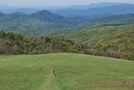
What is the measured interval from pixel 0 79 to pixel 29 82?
5.64m

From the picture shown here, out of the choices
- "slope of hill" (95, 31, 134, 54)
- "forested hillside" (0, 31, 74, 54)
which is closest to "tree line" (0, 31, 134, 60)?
"forested hillside" (0, 31, 74, 54)

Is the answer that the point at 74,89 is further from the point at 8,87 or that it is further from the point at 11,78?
the point at 11,78

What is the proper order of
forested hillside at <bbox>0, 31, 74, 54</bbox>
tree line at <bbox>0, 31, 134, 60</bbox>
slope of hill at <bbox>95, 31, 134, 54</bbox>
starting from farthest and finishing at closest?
slope of hill at <bbox>95, 31, 134, 54</bbox> < forested hillside at <bbox>0, 31, 74, 54</bbox> < tree line at <bbox>0, 31, 134, 60</bbox>

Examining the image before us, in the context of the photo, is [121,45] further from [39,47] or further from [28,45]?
[28,45]

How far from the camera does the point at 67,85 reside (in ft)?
81.6

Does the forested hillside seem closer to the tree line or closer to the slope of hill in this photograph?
the tree line

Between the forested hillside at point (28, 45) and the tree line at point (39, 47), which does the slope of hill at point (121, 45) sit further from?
the forested hillside at point (28, 45)

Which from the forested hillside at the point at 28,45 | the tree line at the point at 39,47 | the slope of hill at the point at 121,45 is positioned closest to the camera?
the tree line at the point at 39,47

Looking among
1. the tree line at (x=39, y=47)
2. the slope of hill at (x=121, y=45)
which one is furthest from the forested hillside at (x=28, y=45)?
the slope of hill at (x=121, y=45)

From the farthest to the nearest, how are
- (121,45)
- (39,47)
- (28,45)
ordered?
(121,45), (28,45), (39,47)

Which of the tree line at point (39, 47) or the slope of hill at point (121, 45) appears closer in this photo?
the tree line at point (39, 47)

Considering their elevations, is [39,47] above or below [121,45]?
above

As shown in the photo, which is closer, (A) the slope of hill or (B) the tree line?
(B) the tree line

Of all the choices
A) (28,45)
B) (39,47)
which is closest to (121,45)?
(39,47)
